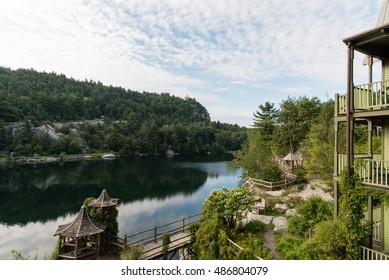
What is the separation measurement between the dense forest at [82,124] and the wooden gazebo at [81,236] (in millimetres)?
55742

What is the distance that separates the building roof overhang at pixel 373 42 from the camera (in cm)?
667

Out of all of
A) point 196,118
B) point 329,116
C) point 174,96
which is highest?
point 174,96

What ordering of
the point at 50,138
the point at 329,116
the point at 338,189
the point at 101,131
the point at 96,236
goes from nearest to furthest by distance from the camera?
1. the point at 338,189
2. the point at 96,236
3. the point at 329,116
4. the point at 50,138
5. the point at 101,131

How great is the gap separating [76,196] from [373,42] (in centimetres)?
2977

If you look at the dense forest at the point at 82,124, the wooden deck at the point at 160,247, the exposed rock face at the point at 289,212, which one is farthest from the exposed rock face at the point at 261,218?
the dense forest at the point at 82,124

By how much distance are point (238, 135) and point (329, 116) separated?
7447 cm

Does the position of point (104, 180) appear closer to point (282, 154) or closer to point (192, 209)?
point (192, 209)

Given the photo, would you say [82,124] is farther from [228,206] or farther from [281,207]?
[228,206]

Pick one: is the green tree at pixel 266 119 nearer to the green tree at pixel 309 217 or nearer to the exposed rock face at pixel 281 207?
the exposed rock face at pixel 281 207

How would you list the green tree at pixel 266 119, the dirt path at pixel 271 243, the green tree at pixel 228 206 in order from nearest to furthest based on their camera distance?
1. the dirt path at pixel 271 243
2. the green tree at pixel 228 206
3. the green tree at pixel 266 119

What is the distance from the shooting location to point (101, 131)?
76.6m

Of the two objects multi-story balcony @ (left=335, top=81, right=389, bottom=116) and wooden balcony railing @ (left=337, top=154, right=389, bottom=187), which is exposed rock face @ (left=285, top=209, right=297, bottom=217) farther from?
multi-story balcony @ (left=335, top=81, right=389, bottom=116)

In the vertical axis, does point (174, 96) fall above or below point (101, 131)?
above

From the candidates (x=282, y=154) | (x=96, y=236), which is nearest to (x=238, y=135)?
(x=282, y=154)
